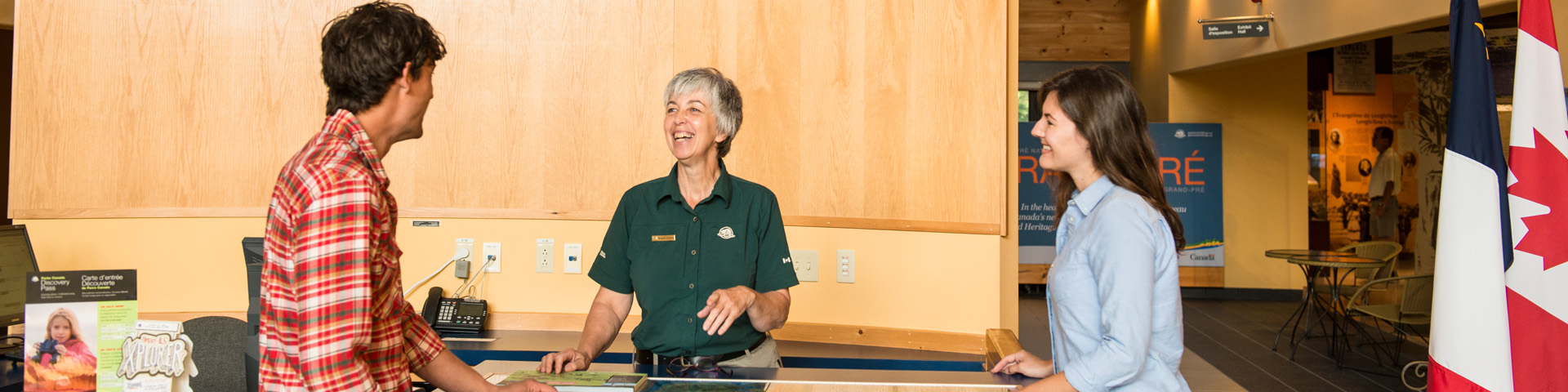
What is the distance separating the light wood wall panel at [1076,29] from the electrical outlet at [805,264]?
8.25 m

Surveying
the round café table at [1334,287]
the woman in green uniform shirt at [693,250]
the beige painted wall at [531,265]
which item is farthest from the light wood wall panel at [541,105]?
the round café table at [1334,287]

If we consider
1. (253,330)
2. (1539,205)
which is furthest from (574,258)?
(1539,205)

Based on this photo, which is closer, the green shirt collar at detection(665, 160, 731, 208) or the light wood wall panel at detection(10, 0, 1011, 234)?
the green shirt collar at detection(665, 160, 731, 208)

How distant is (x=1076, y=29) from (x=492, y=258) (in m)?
8.96

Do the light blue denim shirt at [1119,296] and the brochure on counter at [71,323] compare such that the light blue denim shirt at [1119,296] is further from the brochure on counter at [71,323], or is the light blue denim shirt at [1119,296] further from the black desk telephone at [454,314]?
the black desk telephone at [454,314]

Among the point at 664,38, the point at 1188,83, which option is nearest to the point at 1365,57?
the point at 1188,83

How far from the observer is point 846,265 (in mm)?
3348

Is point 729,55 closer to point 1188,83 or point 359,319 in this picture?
point 359,319

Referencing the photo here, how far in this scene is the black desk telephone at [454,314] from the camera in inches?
133

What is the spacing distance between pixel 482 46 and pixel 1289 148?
867 centimetres

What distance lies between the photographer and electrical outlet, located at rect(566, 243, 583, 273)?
3473mm

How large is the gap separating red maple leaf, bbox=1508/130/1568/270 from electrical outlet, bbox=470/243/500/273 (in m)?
3.32

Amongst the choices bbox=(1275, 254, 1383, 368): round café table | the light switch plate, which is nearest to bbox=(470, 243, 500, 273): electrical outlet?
the light switch plate

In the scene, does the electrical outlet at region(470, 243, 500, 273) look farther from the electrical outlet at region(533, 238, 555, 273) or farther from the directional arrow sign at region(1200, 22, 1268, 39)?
the directional arrow sign at region(1200, 22, 1268, 39)
